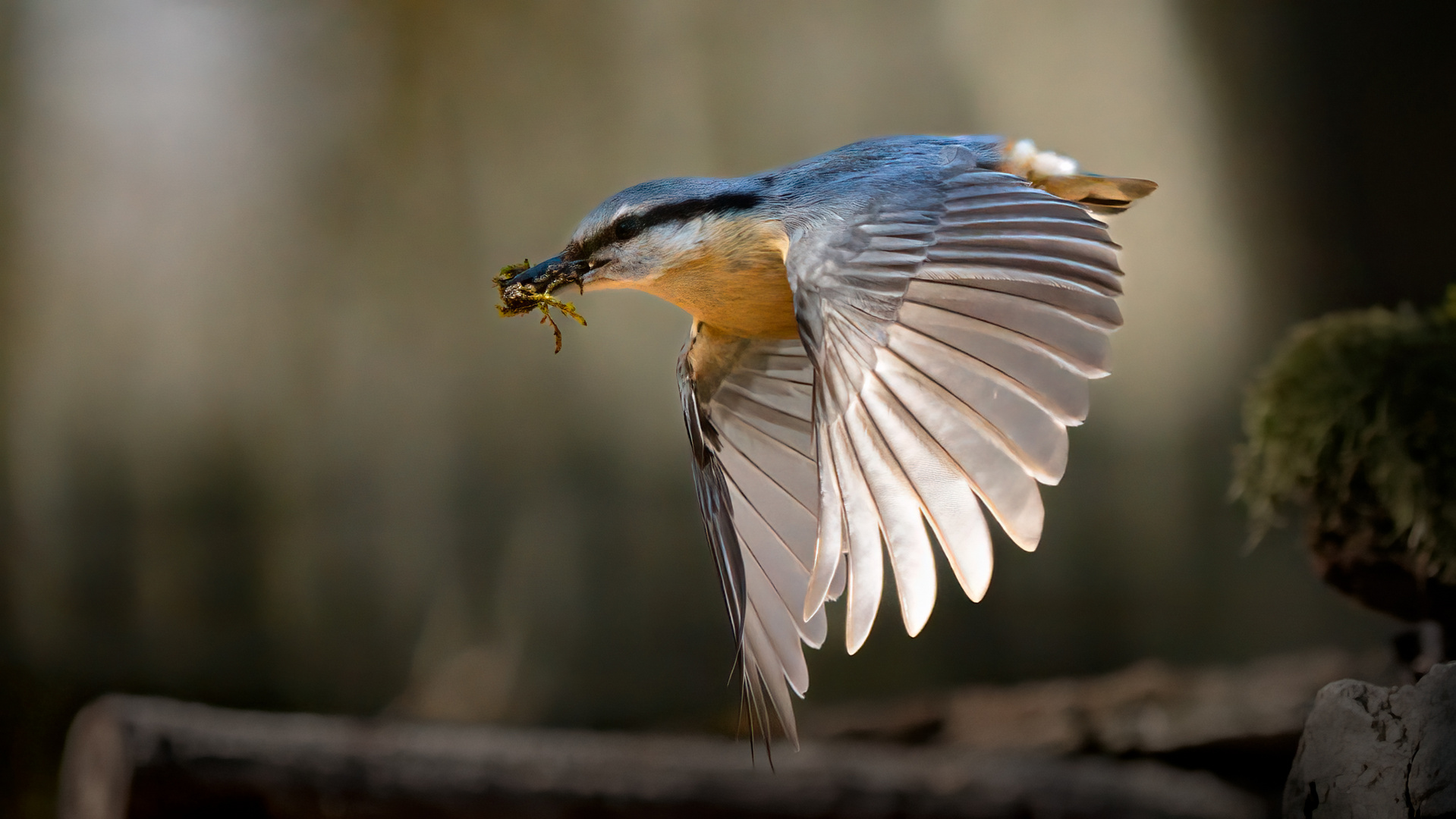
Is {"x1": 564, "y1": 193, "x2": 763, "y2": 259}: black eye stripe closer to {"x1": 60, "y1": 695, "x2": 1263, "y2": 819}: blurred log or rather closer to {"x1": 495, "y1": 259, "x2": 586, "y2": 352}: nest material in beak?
{"x1": 495, "y1": 259, "x2": 586, "y2": 352}: nest material in beak

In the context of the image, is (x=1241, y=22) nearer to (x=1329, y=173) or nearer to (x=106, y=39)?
(x=1329, y=173)

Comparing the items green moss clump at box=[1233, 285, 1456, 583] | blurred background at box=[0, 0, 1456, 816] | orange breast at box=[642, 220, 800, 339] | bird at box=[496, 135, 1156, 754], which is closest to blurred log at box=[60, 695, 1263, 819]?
bird at box=[496, 135, 1156, 754]

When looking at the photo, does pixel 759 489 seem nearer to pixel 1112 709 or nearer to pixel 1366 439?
pixel 1366 439

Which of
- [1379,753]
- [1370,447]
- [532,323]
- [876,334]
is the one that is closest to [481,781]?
[876,334]

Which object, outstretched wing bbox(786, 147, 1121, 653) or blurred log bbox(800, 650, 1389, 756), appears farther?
blurred log bbox(800, 650, 1389, 756)

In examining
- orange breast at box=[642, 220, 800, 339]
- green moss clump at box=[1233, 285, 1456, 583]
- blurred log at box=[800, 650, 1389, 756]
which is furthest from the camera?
blurred log at box=[800, 650, 1389, 756]

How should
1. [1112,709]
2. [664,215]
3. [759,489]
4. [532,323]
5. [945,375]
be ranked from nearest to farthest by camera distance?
[945,375], [664,215], [759,489], [1112,709], [532,323]

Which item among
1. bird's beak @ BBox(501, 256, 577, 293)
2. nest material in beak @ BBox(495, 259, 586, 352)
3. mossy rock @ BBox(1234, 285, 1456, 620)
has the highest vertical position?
bird's beak @ BBox(501, 256, 577, 293)
